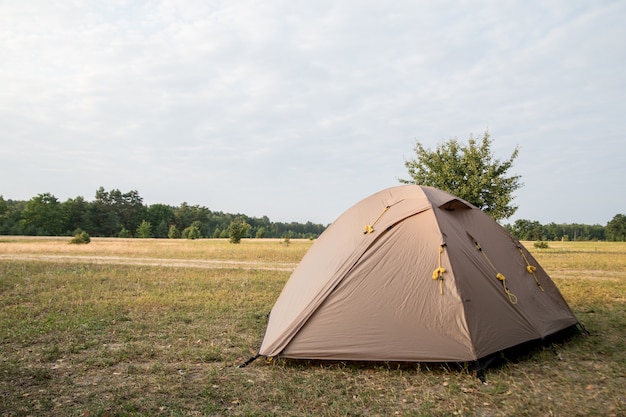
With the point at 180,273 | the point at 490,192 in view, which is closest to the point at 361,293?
the point at 180,273

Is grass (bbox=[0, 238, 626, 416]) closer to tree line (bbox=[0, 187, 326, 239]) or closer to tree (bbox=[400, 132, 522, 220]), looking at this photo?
tree (bbox=[400, 132, 522, 220])

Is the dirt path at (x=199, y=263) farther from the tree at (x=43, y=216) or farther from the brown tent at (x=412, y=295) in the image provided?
the tree at (x=43, y=216)

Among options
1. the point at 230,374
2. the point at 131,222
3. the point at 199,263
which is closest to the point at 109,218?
the point at 131,222

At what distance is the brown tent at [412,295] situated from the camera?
569 cm

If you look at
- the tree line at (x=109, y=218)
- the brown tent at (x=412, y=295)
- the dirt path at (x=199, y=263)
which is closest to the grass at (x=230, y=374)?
the brown tent at (x=412, y=295)

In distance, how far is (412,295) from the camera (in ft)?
19.5

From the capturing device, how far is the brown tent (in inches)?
224

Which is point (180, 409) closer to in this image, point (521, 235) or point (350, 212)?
point (350, 212)

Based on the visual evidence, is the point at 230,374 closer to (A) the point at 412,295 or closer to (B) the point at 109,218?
(A) the point at 412,295

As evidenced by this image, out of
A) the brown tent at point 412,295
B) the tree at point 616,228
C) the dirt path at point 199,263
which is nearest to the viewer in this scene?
the brown tent at point 412,295

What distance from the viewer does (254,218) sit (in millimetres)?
106875

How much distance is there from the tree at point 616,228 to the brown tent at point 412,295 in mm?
87851

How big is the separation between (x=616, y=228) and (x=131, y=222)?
9153 centimetres

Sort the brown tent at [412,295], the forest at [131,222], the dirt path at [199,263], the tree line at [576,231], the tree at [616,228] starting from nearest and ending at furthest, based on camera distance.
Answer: the brown tent at [412,295]
the dirt path at [199,263]
the tree line at [576,231]
the forest at [131,222]
the tree at [616,228]
